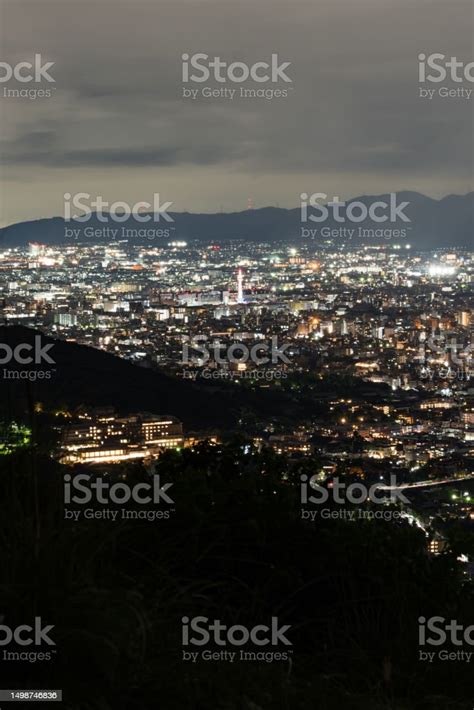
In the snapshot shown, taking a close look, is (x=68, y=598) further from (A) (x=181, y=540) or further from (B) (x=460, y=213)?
(B) (x=460, y=213)

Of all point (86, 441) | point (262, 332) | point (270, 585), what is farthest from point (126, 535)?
point (262, 332)

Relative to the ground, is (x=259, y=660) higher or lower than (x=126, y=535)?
lower

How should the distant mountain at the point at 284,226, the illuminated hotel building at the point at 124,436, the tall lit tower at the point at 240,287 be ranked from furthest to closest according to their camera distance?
the tall lit tower at the point at 240,287
the distant mountain at the point at 284,226
the illuminated hotel building at the point at 124,436

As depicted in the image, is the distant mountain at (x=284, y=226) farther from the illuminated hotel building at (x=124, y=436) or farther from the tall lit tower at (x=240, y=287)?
the illuminated hotel building at (x=124, y=436)

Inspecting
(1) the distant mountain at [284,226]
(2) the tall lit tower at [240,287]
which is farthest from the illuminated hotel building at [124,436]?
(2) the tall lit tower at [240,287]

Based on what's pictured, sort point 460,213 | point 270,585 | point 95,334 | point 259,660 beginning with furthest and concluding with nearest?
point 460,213, point 95,334, point 270,585, point 259,660

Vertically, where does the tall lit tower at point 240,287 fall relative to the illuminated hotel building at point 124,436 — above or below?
above

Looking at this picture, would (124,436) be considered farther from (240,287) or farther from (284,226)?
(284,226)

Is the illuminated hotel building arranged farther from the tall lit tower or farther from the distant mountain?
the tall lit tower

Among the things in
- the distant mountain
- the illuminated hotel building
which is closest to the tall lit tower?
the distant mountain

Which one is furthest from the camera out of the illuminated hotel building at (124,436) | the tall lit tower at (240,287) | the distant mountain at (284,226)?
the tall lit tower at (240,287)
